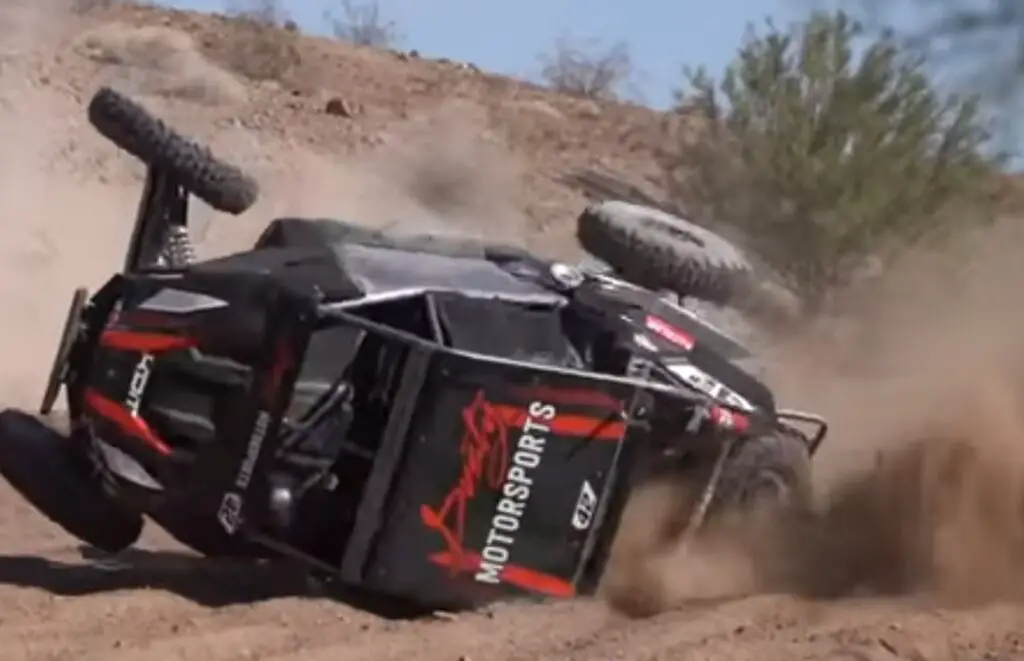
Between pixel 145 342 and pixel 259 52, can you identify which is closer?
pixel 145 342

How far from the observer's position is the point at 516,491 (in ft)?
23.5

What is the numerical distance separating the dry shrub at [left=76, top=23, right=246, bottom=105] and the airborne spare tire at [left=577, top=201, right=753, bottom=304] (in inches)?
689

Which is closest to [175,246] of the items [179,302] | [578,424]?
[179,302]

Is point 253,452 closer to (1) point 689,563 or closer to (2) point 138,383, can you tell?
(2) point 138,383

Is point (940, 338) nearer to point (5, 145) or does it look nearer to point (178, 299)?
point (178, 299)

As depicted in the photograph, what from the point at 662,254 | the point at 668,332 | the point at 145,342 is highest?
the point at 662,254

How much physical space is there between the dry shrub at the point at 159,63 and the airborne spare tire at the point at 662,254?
57.4 feet

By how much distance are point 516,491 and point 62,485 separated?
5.44 feet

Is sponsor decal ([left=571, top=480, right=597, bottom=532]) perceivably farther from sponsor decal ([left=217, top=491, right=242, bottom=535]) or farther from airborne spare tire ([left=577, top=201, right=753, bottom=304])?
airborne spare tire ([left=577, top=201, right=753, bottom=304])

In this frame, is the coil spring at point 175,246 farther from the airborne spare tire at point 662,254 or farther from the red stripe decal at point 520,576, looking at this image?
the red stripe decal at point 520,576

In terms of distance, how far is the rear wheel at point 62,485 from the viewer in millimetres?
7543

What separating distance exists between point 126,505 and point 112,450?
22 centimetres

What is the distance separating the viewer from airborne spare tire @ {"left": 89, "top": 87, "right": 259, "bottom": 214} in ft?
27.3

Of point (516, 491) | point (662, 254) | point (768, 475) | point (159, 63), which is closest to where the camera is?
point (516, 491)
